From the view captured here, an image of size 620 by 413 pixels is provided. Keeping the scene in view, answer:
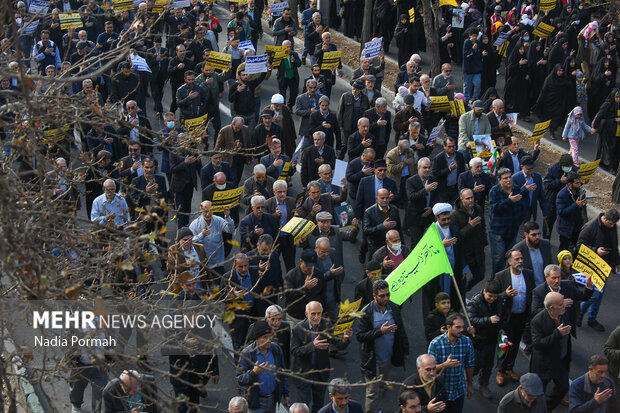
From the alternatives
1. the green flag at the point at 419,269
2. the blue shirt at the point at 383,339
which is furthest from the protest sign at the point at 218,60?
the blue shirt at the point at 383,339

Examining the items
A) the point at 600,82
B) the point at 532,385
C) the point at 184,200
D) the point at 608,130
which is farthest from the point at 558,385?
the point at 600,82

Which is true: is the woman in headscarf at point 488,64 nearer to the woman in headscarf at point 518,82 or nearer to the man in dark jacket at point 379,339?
the woman in headscarf at point 518,82

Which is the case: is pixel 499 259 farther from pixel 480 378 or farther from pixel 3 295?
pixel 3 295

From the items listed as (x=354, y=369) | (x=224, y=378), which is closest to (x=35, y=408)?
(x=224, y=378)

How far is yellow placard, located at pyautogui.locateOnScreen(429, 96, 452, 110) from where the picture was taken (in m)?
17.5

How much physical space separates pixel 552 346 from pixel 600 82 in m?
10.3

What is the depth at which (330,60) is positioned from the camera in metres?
19.3

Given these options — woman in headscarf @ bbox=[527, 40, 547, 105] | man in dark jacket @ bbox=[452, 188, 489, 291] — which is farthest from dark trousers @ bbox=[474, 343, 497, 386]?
woman in headscarf @ bbox=[527, 40, 547, 105]

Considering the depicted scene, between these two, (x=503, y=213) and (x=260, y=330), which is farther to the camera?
(x=503, y=213)

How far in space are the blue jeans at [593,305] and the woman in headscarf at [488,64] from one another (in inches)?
328

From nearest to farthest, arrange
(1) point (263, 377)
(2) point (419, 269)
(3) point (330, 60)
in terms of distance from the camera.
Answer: (1) point (263, 377)
(2) point (419, 269)
(3) point (330, 60)

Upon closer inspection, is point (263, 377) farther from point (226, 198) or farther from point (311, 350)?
point (226, 198)

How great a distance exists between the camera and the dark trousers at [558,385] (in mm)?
10961

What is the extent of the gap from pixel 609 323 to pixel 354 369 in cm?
354
